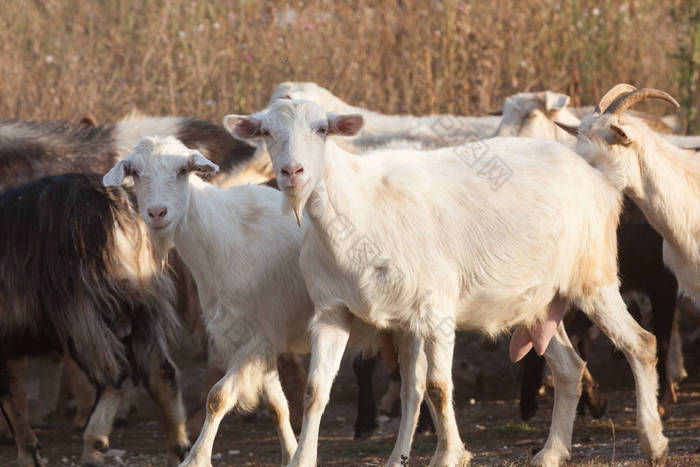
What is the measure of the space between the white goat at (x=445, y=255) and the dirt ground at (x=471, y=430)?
68 centimetres

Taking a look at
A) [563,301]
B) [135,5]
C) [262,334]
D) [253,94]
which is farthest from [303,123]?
[135,5]

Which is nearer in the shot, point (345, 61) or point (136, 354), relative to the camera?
point (136, 354)

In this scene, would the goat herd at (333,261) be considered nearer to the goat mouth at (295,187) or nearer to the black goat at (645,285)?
the goat mouth at (295,187)

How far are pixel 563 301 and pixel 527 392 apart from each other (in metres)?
1.61

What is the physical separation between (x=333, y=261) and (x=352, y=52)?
7.59 metres

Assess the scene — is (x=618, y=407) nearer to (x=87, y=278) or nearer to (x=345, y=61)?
(x=87, y=278)

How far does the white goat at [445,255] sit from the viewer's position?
16.1ft

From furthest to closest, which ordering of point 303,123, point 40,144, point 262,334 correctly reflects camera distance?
point 40,144 < point 262,334 < point 303,123

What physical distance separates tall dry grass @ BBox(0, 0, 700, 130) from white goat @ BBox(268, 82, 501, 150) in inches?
85.7

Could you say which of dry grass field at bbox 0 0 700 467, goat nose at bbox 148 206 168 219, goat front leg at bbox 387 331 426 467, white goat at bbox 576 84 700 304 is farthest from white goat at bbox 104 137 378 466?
dry grass field at bbox 0 0 700 467

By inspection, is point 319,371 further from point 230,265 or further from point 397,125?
point 397,125

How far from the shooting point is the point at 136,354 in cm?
618

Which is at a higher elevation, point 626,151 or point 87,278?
point 626,151

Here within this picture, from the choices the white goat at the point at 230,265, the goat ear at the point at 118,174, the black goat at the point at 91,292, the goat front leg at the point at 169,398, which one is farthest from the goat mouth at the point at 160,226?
the goat front leg at the point at 169,398
